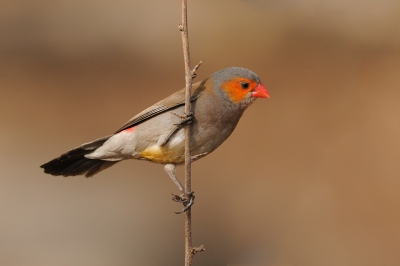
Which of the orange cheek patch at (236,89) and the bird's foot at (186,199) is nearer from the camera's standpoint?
the bird's foot at (186,199)

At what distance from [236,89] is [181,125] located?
1.67ft

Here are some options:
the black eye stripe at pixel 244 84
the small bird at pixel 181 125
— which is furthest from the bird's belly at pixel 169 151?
the black eye stripe at pixel 244 84

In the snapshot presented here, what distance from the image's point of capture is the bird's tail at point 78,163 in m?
3.34

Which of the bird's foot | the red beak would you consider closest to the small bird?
the red beak

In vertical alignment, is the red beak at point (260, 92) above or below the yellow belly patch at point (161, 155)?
above

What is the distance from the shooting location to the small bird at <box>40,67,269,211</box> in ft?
9.91

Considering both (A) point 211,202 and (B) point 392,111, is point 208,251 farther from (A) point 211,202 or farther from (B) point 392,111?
(B) point 392,111

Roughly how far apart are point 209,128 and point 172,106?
Answer: 0.27 metres

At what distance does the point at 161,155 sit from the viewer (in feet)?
10.2

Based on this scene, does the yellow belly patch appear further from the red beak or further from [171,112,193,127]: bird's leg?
the red beak

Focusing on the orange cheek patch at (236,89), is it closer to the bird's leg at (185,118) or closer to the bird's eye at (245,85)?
the bird's eye at (245,85)

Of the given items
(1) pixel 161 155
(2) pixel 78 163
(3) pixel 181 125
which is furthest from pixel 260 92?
(2) pixel 78 163

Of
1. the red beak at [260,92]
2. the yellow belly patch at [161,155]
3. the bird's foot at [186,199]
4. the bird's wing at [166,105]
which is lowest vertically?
the bird's foot at [186,199]

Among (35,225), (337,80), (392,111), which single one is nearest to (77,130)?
(35,225)
